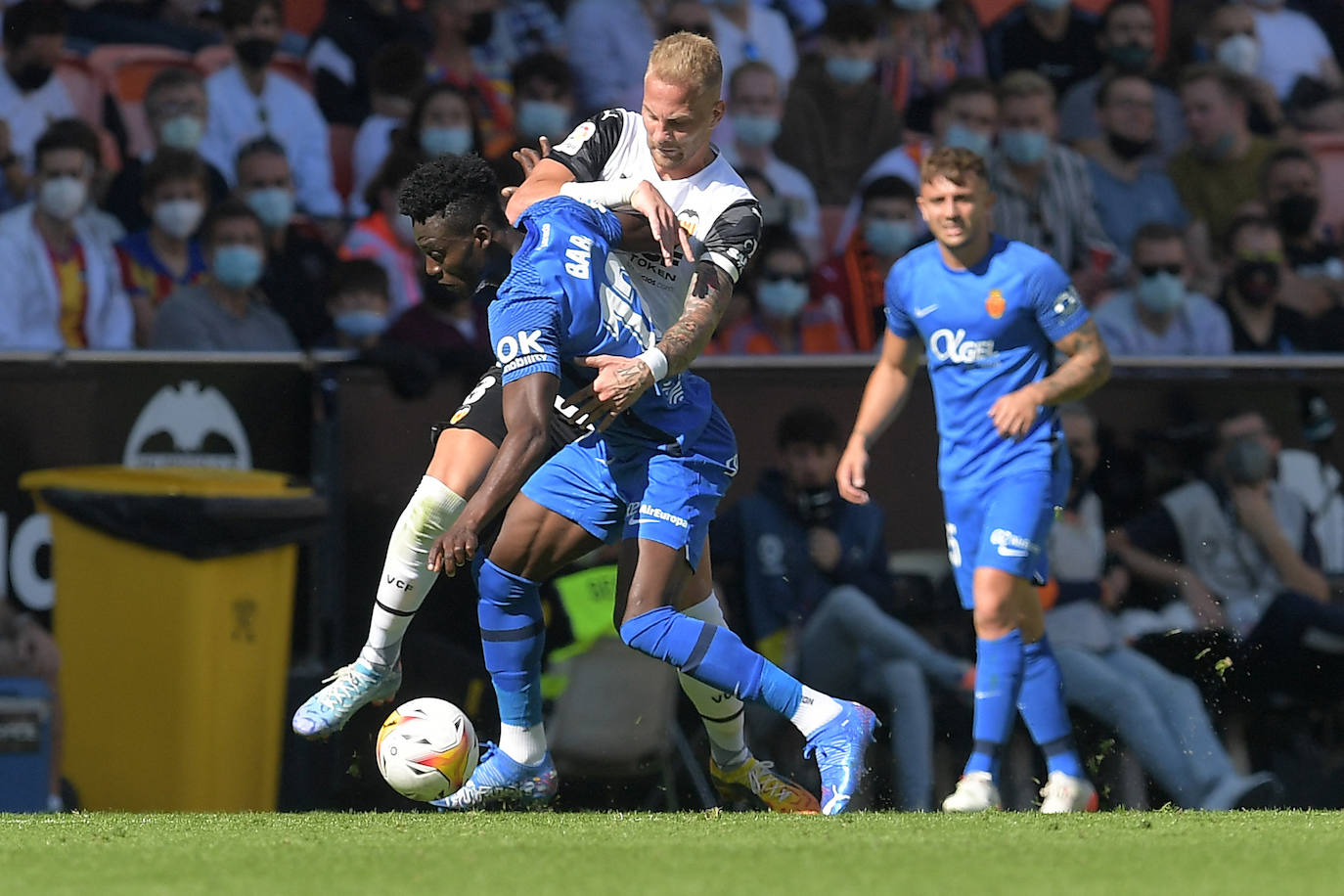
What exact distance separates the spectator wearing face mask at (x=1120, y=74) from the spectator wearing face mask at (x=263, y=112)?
408 centimetres

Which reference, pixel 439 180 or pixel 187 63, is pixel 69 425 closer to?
pixel 439 180

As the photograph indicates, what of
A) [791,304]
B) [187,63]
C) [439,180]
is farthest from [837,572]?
[187,63]

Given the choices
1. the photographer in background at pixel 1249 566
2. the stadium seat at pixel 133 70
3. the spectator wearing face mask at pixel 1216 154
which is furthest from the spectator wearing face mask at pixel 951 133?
the stadium seat at pixel 133 70

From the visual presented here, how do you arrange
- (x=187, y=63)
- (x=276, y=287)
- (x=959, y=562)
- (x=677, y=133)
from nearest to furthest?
(x=677, y=133)
(x=959, y=562)
(x=276, y=287)
(x=187, y=63)

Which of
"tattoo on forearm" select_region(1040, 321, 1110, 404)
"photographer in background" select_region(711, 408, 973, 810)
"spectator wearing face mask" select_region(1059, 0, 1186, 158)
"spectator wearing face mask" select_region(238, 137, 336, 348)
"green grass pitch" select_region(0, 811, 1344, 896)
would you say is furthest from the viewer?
"spectator wearing face mask" select_region(1059, 0, 1186, 158)

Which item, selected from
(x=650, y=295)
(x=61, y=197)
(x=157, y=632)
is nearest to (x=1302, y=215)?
(x=650, y=295)

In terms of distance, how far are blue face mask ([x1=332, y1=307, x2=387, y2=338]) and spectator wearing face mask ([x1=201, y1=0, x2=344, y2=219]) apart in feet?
3.21

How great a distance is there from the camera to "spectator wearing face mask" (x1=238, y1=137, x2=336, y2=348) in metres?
8.19

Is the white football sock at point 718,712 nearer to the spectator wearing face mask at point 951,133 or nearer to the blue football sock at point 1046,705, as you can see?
the blue football sock at point 1046,705

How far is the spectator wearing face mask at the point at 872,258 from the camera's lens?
352 inches

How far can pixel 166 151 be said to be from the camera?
8406 mm

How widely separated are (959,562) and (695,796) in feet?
4.65

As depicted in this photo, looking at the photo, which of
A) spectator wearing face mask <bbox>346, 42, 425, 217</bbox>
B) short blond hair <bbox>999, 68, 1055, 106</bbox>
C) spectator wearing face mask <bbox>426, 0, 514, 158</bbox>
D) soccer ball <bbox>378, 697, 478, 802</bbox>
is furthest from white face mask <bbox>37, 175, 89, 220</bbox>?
short blond hair <bbox>999, 68, 1055, 106</bbox>

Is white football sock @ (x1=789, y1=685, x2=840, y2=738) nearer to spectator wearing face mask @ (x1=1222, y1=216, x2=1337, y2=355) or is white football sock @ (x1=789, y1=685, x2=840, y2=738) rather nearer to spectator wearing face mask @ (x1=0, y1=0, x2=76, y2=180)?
spectator wearing face mask @ (x1=1222, y1=216, x2=1337, y2=355)
